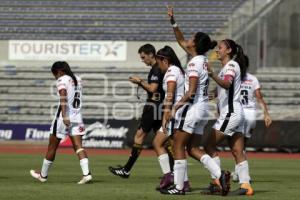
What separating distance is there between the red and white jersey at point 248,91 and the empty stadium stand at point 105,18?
1980 cm

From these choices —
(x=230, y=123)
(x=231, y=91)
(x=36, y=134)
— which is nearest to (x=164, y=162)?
(x=230, y=123)

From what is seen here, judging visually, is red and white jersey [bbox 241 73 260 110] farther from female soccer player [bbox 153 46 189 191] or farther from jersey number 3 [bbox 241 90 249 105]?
female soccer player [bbox 153 46 189 191]

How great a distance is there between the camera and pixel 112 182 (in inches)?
536

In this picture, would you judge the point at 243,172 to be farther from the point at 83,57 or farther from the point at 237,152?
the point at 83,57

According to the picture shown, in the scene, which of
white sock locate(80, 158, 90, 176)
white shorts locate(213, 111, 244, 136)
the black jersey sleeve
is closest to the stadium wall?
the black jersey sleeve

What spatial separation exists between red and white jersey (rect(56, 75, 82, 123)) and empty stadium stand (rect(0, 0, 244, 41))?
21330mm

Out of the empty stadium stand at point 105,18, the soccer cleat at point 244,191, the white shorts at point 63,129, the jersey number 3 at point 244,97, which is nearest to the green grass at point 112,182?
the soccer cleat at point 244,191

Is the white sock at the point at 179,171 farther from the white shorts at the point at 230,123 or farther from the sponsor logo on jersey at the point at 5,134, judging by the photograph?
the sponsor logo on jersey at the point at 5,134

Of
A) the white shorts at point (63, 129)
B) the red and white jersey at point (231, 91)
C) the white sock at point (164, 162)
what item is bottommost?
the white sock at point (164, 162)

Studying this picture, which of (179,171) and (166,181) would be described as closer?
(179,171)

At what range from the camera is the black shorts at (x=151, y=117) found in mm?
14141

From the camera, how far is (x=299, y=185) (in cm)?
1347

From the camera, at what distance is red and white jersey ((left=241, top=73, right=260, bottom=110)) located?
14.4 metres

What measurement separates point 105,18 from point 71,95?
23.1 m
